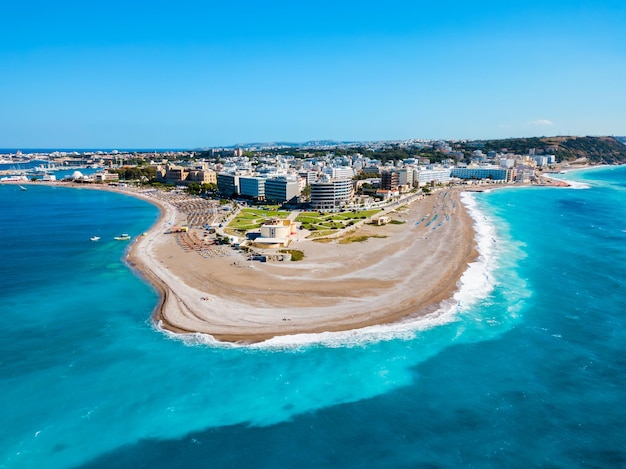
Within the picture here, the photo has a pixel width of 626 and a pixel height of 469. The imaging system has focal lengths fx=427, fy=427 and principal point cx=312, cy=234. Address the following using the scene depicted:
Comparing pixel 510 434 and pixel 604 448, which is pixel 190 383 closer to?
pixel 510 434

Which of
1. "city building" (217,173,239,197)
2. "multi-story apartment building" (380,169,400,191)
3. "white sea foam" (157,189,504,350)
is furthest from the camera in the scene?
"multi-story apartment building" (380,169,400,191)

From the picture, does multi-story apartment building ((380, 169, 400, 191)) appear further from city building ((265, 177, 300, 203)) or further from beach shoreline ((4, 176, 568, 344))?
beach shoreline ((4, 176, 568, 344))

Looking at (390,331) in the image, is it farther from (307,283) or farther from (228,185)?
(228,185)

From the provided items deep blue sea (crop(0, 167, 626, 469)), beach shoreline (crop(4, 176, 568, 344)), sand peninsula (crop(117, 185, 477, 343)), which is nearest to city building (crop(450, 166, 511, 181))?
sand peninsula (crop(117, 185, 477, 343))

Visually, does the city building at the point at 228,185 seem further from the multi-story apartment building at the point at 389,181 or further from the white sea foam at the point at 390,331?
the white sea foam at the point at 390,331

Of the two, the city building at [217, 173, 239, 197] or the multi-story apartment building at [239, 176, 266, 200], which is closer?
the multi-story apartment building at [239, 176, 266, 200]

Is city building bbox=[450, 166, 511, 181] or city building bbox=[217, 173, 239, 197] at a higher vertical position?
city building bbox=[450, 166, 511, 181]

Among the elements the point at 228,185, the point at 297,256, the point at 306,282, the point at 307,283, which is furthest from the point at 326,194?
the point at 307,283
